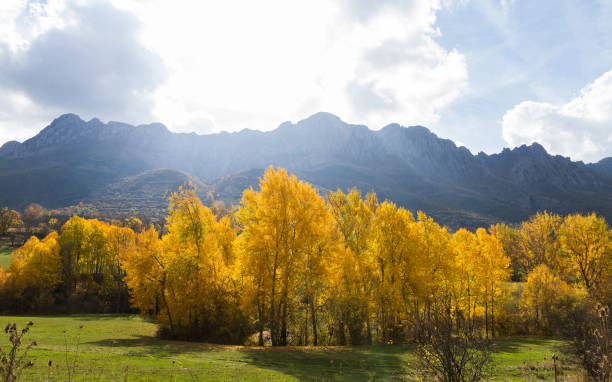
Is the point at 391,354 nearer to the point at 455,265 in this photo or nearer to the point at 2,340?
the point at 455,265

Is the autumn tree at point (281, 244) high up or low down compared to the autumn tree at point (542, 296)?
up

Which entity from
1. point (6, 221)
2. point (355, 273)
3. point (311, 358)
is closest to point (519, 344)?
point (355, 273)

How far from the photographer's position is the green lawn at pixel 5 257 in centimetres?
6241

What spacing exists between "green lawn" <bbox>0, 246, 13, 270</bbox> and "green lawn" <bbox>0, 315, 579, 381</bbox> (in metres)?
56.6

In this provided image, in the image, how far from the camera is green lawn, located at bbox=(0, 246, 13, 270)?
62406mm

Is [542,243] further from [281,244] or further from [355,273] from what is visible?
[281,244]

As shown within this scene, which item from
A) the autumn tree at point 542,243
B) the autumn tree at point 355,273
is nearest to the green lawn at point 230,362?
the autumn tree at point 355,273

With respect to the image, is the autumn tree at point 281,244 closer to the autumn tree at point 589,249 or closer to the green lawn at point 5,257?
the autumn tree at point 589,249

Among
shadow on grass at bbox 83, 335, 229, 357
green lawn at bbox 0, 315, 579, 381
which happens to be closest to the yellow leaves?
green lawn at bbox 0, 315, 579, 381

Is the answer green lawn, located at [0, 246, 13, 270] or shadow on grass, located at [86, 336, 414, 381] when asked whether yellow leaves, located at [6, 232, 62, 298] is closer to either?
green lawn, located at [0, 246, 13, 270]

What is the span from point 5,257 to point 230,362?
278 ft

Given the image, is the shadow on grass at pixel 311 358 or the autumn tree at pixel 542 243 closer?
the shadow on grass at pixel 311 358

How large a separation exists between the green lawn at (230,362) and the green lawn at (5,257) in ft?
186

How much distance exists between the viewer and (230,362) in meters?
17.3
